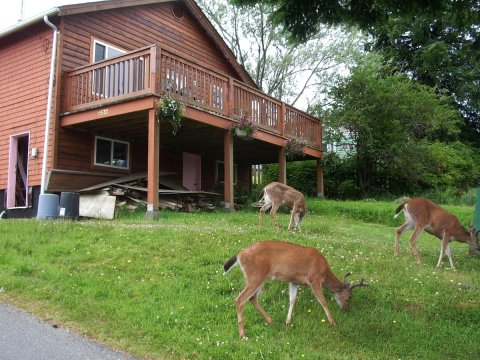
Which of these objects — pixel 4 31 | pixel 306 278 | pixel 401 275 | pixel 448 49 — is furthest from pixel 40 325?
pixel 448 49

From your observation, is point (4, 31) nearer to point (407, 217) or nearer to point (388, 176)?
point (407, 217)

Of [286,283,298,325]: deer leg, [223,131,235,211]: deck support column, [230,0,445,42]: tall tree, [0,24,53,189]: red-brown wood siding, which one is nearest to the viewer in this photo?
[286,283,298,325]: deer leg

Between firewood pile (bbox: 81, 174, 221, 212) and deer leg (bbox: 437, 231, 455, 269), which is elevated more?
firewood pile (bbox: 81, 174, 221, 212)

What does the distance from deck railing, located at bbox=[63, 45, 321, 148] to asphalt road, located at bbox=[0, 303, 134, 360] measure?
8070 millimetres

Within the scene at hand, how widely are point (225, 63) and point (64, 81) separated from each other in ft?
28.1

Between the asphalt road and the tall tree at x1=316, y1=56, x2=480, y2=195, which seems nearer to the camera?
the asphalt road

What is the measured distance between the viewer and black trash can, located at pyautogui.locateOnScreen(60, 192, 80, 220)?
41.4 ft

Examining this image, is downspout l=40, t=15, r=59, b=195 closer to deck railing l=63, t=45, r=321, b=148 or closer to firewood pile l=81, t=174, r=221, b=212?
deck railing l=63, t=45, r=321, b=148

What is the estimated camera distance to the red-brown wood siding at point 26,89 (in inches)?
597

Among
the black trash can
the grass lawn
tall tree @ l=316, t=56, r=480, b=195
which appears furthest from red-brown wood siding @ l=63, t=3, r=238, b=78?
the grass lawn

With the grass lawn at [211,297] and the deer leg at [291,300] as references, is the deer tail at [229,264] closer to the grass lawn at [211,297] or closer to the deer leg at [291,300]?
the grass lawn at [211,297]

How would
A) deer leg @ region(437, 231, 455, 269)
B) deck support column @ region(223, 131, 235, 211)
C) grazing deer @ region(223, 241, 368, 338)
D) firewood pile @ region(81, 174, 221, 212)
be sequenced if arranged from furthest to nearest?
deck support column @ region(223, 131, 235, 211) < firewood pile @ region(81, 174, 221, 212) < deer leg @ region(437, 231, 455, 269) < grazing deer @ region(223, 241, 368, 338)

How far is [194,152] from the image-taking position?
2048cm

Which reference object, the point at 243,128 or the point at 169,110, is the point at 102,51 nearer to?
the point at 169,110
